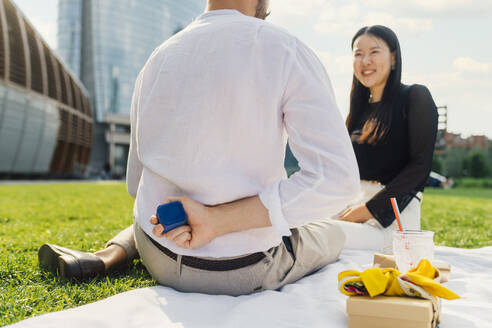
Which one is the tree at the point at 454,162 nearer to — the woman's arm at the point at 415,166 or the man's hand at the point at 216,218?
the woman's arm at the point at 415,166

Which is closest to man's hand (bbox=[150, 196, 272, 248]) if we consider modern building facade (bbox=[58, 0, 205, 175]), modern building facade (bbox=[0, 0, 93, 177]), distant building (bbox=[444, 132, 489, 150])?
modern building facade (bbox=[0, 0, 93, 177])

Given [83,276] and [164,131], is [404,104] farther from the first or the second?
[83,276]

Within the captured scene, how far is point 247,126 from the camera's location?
1396 millimetres

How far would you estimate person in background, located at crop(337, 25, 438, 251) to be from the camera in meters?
2.71

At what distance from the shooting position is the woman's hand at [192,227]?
1.40 metres

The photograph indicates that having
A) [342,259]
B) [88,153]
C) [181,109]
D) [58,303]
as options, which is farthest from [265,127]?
[88,153]

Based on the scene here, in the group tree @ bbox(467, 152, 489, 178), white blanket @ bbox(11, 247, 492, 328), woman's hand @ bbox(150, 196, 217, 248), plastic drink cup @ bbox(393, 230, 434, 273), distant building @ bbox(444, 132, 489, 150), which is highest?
woman's hand @ bbox(150, 196, 217, 248)

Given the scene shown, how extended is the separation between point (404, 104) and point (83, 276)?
2431 millimetres

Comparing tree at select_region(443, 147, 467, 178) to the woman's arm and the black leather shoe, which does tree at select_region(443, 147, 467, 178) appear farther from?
the black leather shoe

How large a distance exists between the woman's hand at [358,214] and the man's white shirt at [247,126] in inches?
58.1

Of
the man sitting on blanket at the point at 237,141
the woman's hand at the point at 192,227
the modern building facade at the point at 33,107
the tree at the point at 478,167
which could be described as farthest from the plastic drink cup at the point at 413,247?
the tree at the point at 478,167

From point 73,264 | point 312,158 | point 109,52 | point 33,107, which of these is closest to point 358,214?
point 312,158

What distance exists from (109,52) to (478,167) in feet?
188

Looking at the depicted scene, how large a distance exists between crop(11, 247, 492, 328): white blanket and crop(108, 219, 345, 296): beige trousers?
0.04 m
